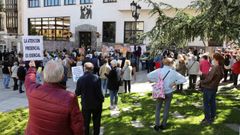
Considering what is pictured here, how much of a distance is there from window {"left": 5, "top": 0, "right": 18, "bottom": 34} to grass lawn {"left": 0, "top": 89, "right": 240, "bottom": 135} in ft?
127

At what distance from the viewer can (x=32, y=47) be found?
28.1 ft

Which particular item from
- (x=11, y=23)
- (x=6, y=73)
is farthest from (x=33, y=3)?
(x=6, y=73)

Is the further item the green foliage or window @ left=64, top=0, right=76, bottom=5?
window @ left=64, top=0, right=76, bottom=5

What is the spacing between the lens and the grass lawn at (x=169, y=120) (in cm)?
864

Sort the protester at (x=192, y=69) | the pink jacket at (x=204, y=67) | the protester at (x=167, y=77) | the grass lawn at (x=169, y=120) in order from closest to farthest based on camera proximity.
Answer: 1. the protester at (x=167, y=77)
2. the grass lawn at (x=169, y=120)
3. the pink jacket at (x=204, y=67)
4. the protester at (x=192, y=69)

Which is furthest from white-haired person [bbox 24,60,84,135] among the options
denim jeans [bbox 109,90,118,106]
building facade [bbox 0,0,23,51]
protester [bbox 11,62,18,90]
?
building facade [bbox 0,0,23,51]

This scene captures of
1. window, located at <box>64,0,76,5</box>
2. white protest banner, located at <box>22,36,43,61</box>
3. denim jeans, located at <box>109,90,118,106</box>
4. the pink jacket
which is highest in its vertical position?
window, located at <box>64,0,76,5</box>

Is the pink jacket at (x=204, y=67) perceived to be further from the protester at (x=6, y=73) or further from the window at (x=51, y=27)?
the window at (x=51, y=27)

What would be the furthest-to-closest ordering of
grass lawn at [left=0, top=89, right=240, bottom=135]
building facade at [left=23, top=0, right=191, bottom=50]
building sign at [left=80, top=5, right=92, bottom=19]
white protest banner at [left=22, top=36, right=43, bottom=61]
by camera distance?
building sign at [left=80, top=5, right=92, bottom=19], building facade at [left=23, top=0, right=191, bottom=50], grass lawn at [left=0, top=89, right=240, bottom=135], white protest banner at [left=22, top=36, right=43, bottom=61]

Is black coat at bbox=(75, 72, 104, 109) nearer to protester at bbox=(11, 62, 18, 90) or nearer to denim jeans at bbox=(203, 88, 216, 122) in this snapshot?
denim jeans at bbox=(203, 88, 216, 122)

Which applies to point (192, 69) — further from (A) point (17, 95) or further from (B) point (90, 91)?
(B) point (90, 91)

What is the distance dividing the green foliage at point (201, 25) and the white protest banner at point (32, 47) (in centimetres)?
385

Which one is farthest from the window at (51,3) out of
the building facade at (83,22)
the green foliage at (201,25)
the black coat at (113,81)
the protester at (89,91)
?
the protester at (89,91)

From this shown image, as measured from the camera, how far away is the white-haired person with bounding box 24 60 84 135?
12.8ft
